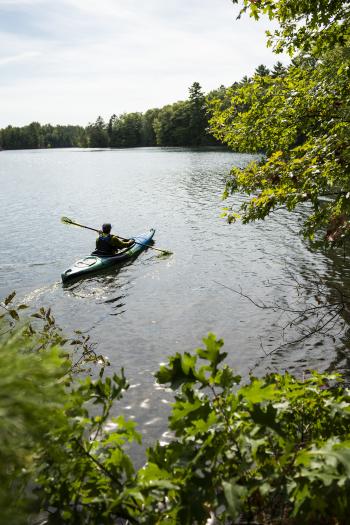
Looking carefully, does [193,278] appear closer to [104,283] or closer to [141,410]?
[104,283]

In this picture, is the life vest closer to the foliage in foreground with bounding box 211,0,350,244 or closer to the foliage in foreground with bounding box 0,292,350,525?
the foliage in foreground with bounding box 211,0,350,244

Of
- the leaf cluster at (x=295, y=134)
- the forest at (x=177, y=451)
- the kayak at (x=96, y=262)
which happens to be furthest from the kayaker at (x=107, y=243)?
the forest at (x=177, y=451)

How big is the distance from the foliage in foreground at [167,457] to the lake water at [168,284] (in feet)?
21.8

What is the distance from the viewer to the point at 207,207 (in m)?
36.7

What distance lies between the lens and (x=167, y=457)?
2443mm

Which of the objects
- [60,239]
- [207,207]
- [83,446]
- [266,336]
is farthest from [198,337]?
[207,207]

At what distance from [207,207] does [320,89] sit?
28667mm

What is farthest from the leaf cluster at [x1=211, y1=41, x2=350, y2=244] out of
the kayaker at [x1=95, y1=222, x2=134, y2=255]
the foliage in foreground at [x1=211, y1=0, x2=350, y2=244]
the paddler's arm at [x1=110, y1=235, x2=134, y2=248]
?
the paddler's arm at [x1=110, y1=235, x2=134, y2=248]

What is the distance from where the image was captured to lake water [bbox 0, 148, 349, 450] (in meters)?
11.6

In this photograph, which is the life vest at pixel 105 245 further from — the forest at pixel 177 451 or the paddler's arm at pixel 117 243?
the forest at pixel 177 451

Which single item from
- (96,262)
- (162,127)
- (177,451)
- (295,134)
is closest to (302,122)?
(295,134)

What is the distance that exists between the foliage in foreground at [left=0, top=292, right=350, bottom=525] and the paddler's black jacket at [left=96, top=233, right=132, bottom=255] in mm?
17764

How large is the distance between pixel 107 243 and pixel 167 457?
59.7 ft

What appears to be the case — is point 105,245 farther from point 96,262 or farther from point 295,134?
point 295,134
